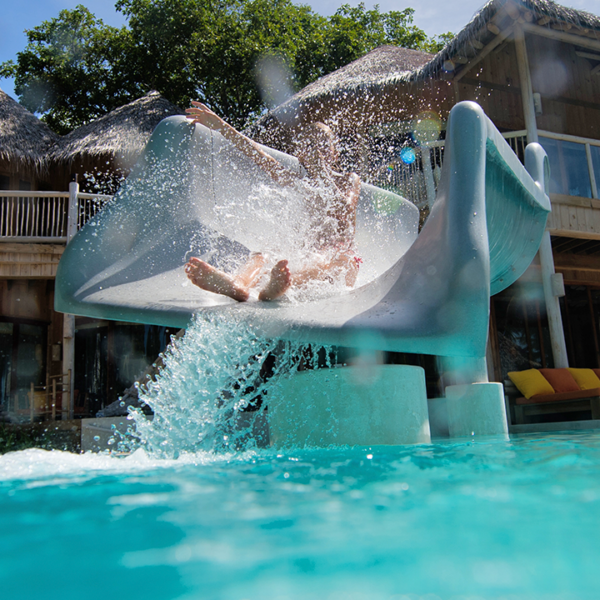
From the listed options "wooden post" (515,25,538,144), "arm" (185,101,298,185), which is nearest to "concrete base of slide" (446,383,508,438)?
"arm" (185,101,298,185)

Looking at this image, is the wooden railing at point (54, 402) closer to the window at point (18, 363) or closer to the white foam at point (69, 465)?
the window at point (18, 363)

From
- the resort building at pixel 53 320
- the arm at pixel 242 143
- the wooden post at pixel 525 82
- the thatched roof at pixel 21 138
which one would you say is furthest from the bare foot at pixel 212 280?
the thatched roof at pixel 21 138

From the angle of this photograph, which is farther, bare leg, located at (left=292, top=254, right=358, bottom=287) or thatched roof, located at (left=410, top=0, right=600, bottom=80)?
thatched roof, located at (left=410, top=0, right=600, bottom=80)

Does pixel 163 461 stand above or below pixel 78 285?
below

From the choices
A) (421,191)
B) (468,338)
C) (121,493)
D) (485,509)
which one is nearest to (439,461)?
(468,338)

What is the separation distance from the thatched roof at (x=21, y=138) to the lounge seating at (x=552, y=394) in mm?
9660

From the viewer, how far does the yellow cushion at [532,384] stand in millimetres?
5926

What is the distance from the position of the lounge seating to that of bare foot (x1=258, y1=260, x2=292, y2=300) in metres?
4.06

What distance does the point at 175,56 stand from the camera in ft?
55.2

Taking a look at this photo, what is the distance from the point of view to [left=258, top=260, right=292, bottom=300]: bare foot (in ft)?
9.21

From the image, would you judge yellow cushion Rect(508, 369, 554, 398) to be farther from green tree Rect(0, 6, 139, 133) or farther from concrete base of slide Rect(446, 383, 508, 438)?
green tree Rect(0, 6, 139, 133)

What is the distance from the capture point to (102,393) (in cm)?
1077

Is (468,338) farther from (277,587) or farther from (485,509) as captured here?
(277,587)

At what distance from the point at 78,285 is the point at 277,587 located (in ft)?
9.19
